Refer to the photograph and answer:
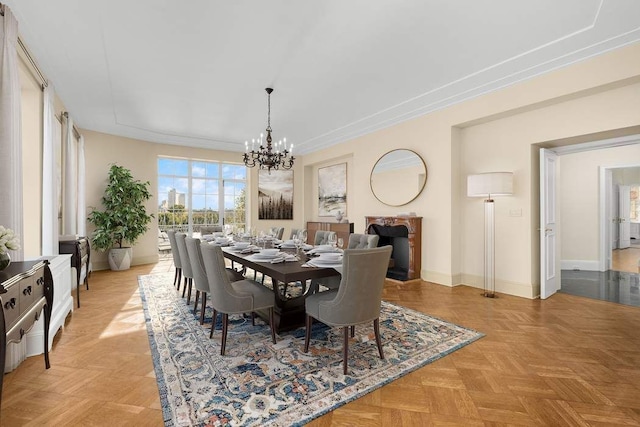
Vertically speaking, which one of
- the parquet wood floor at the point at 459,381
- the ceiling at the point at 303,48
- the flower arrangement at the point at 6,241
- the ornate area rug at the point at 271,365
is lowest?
the parquet wood floor at the point at 459,381

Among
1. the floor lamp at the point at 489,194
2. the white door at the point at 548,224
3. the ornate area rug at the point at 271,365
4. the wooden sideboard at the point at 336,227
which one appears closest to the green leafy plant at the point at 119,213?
the ornate area rug at the point at 271,365

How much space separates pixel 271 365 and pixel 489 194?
3.63 meters

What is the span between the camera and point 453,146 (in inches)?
191

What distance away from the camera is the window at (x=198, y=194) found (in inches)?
291

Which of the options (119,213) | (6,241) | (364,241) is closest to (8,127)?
Result: (6,241)

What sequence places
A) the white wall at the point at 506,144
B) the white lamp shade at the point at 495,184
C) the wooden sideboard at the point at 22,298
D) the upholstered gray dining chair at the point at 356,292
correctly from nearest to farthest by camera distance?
the wooden sideboard at the point at 22,298, the upholstered gray dining chair at the point at 356,292, the white wall at the point at 506,144, the white lamp shade at the point at 495,184

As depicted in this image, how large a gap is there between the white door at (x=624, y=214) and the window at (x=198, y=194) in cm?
1044

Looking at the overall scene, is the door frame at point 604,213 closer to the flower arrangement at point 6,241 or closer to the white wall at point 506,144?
the white wall at point 506,144

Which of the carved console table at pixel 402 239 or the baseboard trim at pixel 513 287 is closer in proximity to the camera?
the baseboard trim at pixel 513 287

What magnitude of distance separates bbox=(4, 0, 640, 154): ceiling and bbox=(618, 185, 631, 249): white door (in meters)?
7.55

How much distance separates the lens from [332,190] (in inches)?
310

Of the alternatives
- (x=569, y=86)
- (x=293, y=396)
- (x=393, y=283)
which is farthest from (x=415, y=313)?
(x=569, y=86)

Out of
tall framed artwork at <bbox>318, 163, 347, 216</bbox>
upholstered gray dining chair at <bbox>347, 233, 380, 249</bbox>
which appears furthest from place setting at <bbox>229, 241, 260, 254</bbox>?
tall framed artwork at <bbox>318, 163, 347, 216</bbox>

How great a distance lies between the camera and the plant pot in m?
6.07
